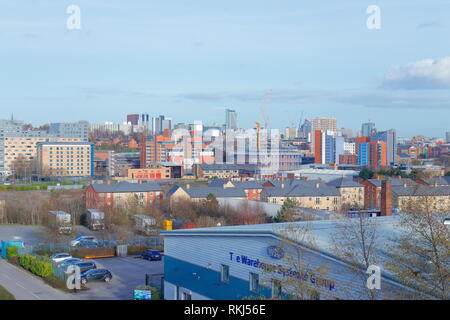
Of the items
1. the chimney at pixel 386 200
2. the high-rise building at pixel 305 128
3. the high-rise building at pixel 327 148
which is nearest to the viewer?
the chimney at pixel 386 200

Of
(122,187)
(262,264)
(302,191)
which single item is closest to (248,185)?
(302,191)

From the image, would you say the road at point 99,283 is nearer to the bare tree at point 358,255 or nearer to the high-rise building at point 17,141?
the bare tree at point 358,255

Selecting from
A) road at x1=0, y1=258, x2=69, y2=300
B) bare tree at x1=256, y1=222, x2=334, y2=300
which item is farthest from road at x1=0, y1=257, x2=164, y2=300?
bare tree at x1=256, y1=222, x2=334, y2=300

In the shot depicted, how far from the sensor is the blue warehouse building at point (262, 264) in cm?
411

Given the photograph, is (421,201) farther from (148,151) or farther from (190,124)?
(190,124)

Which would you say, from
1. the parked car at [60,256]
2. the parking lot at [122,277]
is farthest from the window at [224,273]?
the parked car at [60,256]

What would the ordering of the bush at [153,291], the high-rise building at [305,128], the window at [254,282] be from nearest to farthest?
1. the window at [254,282]
2. the bush at [153,291]
3. the high-rise building at [305,128]

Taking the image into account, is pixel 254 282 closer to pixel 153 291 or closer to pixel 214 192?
pixel 153 291

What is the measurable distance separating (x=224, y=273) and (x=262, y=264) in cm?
88

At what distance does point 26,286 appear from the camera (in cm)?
791

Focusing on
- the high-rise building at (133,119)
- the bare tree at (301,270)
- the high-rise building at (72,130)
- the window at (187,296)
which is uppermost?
the high-rise building at (133,119)

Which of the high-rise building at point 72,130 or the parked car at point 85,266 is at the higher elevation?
the high-rise building at point 72,130

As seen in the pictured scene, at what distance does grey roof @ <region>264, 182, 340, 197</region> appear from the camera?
17.8m

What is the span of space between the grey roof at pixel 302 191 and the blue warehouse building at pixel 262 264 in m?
11.2
